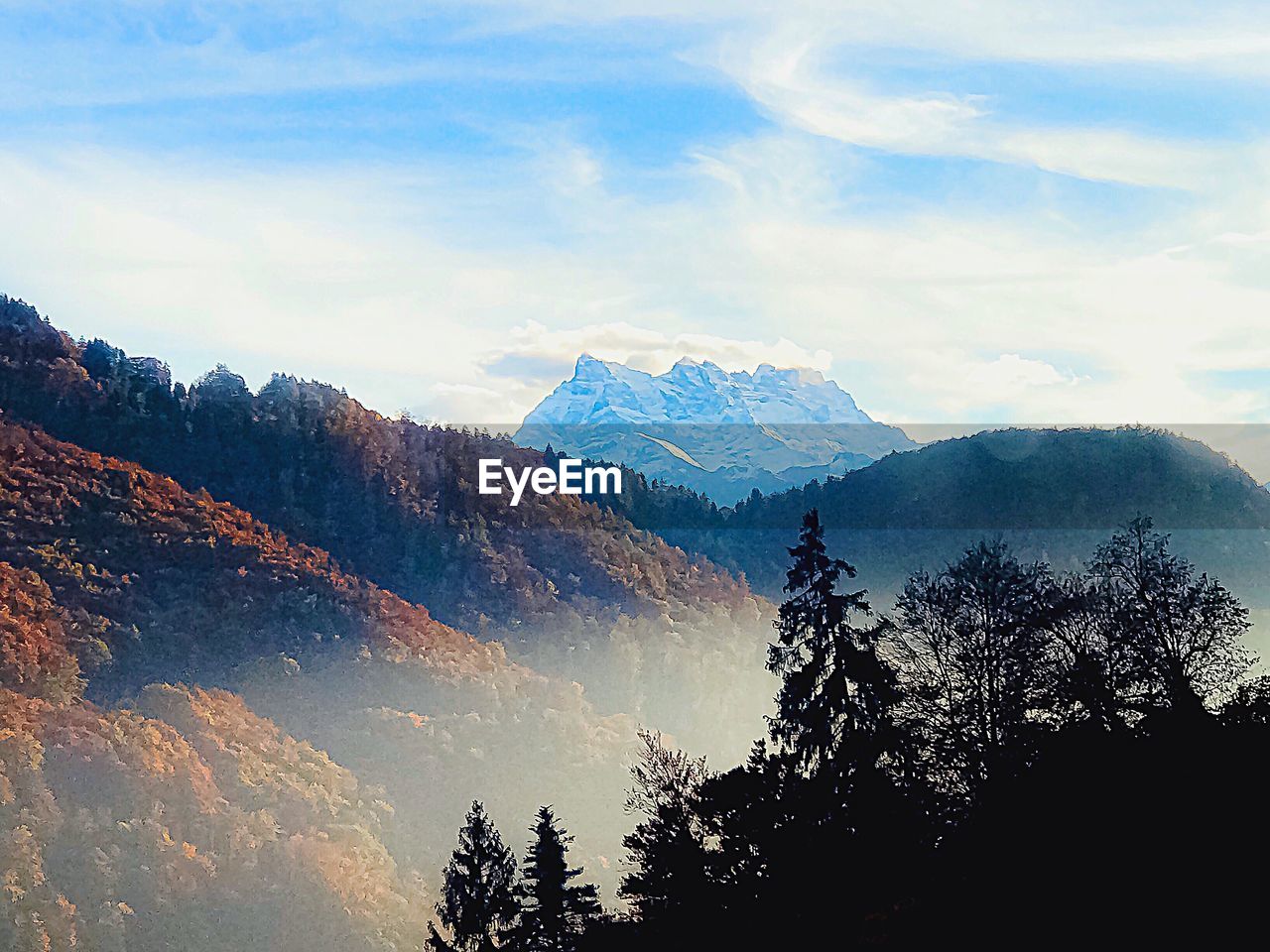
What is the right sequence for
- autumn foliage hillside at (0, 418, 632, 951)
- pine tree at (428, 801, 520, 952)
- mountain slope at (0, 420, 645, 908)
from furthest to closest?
mountain slope at (0, 420, 645, 908) → autumn foliage hillside at (0, 418, 632, 951) → pine tree at (428, 801, 520, 952)

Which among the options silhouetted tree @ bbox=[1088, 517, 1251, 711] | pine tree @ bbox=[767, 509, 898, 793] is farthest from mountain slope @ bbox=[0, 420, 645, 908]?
pine tree @ bbox=[767, 509, 898, 793]

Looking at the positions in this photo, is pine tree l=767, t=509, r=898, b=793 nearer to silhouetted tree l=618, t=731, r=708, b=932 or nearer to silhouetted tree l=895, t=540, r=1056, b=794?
silhouetted tree l=895, t=540, r=1056, b=794

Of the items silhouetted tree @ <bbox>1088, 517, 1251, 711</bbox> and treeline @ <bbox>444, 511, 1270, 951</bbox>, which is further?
silhouetted tree @ <bbox>1088, 517, 1251, 711</bbox>

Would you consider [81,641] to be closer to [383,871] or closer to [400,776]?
[400,776]

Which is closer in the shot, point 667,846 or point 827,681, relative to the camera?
point 667,846

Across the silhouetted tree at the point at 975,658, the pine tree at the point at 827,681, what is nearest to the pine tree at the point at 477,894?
the pine tree at the point at 827,681

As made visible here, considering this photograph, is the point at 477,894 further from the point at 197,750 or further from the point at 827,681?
the point at 197,750

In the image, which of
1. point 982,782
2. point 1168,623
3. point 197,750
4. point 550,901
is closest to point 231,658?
point 197,750
